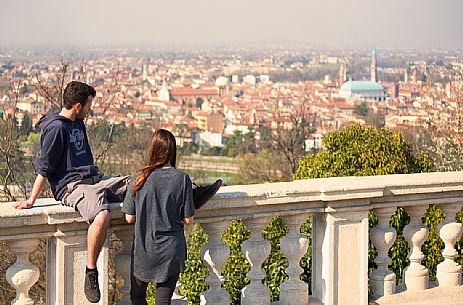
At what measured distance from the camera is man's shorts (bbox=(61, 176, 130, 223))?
11.7 feet

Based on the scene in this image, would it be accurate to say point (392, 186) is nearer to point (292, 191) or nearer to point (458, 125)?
point (292, 191)

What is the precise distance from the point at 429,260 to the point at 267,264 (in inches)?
45.2

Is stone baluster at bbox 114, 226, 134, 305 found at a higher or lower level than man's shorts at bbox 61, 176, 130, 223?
lower

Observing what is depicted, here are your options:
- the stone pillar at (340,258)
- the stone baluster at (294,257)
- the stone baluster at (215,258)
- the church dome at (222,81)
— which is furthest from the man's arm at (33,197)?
the church dome at (222,81)

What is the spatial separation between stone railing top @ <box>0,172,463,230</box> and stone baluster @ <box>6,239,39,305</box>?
4.7 inches

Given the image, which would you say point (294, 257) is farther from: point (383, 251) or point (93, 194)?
point (93, 194)

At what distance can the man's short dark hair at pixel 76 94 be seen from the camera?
12.7ft

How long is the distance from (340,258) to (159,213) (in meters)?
1.12

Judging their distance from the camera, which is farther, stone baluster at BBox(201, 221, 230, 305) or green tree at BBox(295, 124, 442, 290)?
green tree at BBox(295, 124, 442, 290)

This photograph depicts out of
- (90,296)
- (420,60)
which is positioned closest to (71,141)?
(90,296)

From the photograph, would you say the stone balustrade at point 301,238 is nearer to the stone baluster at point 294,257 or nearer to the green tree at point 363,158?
the stone baluster at point 294,257

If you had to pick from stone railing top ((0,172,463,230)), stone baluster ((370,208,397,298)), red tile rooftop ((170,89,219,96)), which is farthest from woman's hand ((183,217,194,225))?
red tile rooftop ((170,89,219,96))

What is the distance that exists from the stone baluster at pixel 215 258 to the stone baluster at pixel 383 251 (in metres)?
0.93

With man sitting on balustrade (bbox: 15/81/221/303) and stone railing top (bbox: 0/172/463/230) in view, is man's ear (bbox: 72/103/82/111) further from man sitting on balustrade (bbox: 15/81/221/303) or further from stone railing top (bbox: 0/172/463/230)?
stone railing top (bbox: 0/172/463/230)
